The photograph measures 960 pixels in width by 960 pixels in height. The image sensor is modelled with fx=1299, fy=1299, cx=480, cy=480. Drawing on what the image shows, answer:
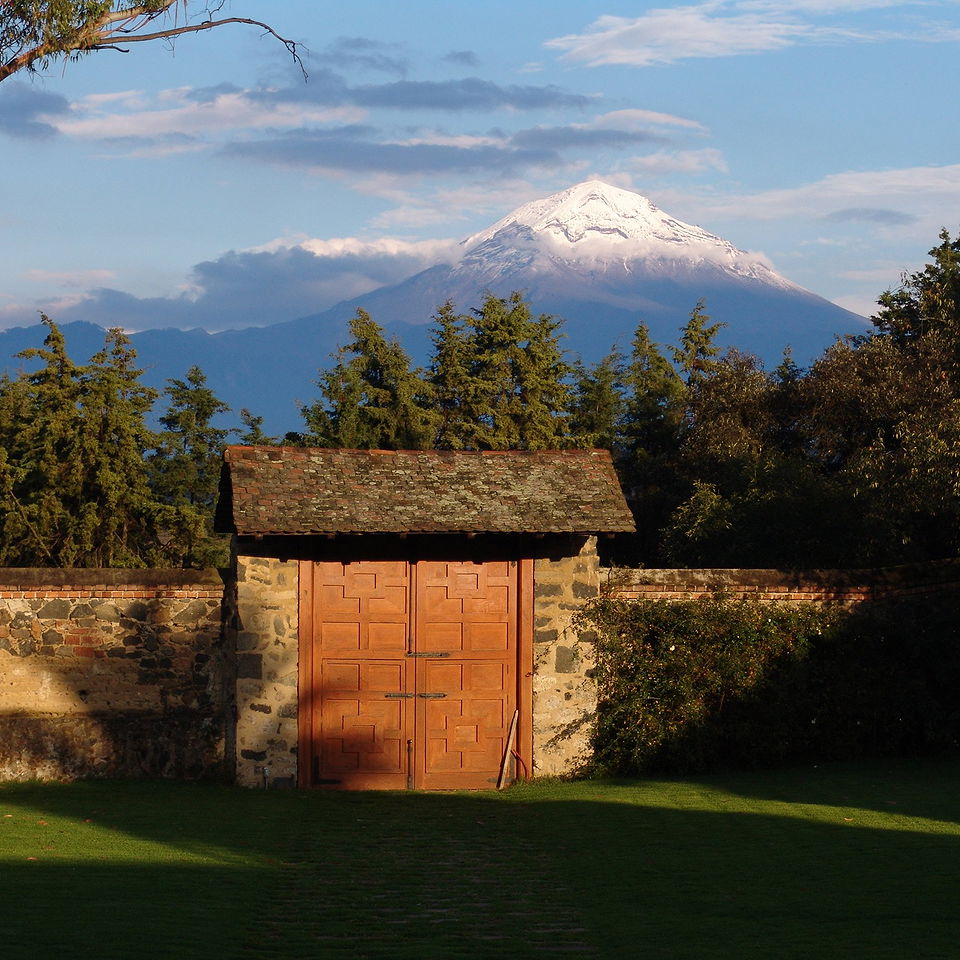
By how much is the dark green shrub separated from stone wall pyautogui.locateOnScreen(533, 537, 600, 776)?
19 centimetres

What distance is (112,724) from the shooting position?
15773 millimetres

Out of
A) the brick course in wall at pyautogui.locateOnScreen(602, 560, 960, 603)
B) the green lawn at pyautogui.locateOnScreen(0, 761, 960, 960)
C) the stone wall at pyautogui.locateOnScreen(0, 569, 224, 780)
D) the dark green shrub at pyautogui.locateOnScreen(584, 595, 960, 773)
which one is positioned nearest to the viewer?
the green lawn at pyautogui.locateOnScreen(0, 761, 960, 960)

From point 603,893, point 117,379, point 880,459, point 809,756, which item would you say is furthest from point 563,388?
point 603,893

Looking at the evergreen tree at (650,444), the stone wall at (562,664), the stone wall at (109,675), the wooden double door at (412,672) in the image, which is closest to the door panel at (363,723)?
the wooden double door at (412,672)

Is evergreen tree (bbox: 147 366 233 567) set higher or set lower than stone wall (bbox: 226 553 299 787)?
higher

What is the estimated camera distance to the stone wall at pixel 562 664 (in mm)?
16141

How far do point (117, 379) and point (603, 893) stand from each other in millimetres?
30207

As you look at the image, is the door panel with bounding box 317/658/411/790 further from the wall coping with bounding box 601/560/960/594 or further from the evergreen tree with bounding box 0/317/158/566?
the evergreen tree with bounding box 0/317/158/566

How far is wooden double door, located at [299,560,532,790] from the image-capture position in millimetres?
15891

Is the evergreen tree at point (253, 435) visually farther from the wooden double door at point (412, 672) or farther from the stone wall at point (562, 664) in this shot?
the stone wall at point (562, 664)

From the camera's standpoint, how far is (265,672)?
51.6 feet

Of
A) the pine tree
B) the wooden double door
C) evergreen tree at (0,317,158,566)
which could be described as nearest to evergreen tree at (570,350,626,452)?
the pine tree

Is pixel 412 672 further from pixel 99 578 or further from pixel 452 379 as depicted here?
pixel 452 379

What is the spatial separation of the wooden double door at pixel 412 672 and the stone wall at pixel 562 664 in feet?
0.56
